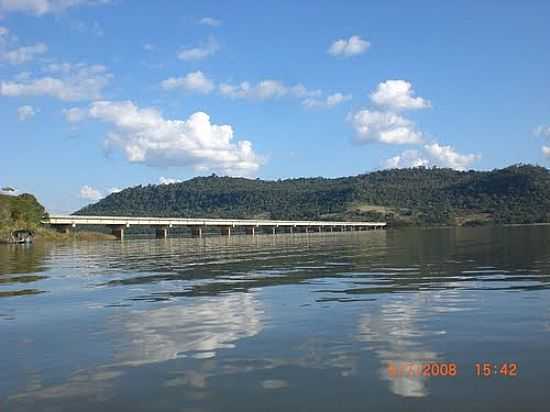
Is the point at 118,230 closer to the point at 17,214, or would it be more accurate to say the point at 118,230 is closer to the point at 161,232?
the point at 161,232

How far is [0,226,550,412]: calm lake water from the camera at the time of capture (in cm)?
1226

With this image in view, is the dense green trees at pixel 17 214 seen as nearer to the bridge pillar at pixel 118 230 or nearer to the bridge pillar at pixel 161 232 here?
the bridge pillar at pixel 118 230

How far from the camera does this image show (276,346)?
17.1 m

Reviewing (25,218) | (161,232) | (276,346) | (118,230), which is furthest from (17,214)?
(276,346)

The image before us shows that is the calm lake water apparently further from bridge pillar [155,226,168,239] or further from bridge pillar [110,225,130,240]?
bridge pillar [155,226,168,239]

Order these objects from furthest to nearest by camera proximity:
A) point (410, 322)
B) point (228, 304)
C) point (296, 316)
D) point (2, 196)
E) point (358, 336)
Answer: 1. point (2, 196)
2. point (228, 304)
3. point (296, 316)
4. point (410, 322)
5. point (358, 336)

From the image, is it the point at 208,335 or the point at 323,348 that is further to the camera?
the point at 208,335

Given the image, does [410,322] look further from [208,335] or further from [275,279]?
[275,279]

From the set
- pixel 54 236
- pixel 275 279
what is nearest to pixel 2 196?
pixel 54 236

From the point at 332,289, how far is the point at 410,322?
1120 centimetres

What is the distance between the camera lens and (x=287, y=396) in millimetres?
12312

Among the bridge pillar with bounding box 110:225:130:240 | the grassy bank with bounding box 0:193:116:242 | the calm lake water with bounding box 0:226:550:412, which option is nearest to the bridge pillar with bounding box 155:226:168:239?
the bridge pillar with bounding box 110:225:130:240

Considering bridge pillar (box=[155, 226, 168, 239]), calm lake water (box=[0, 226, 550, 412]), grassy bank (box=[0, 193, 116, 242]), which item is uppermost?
grassy bank (box=[0, 193, 116, 242])

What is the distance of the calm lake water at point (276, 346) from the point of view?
1226 cm
